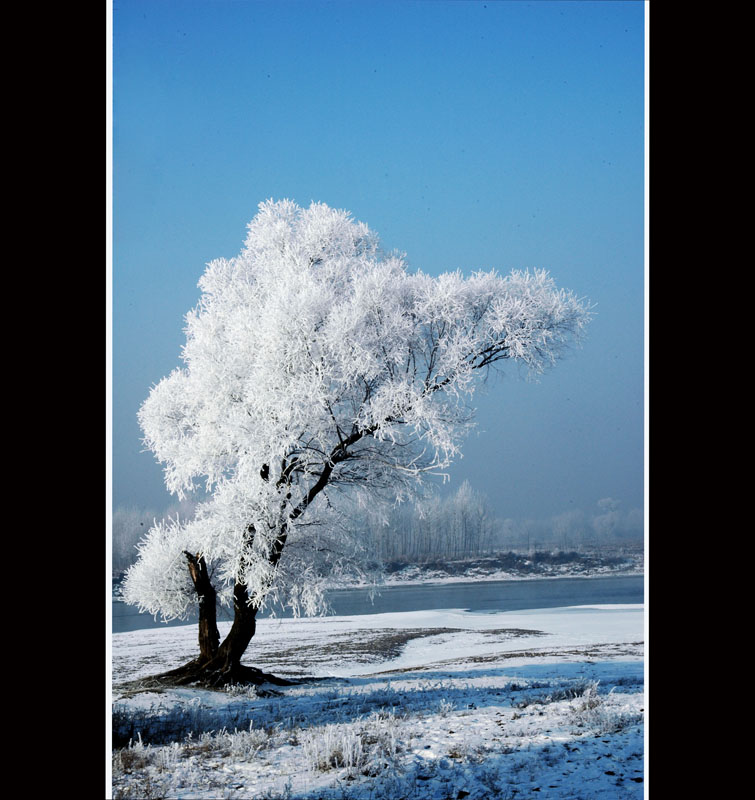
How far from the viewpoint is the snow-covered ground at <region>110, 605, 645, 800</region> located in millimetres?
3762

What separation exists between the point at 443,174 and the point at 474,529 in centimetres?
190

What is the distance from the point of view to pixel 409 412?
13.4ft

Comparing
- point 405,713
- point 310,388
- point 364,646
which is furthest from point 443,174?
point 405,713

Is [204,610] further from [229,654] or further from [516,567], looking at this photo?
[516,567]

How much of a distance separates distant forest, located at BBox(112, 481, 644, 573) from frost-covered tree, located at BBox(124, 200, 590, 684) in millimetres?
155

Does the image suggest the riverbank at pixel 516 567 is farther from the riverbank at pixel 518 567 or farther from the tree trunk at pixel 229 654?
the tree trunk at pixel 229 654

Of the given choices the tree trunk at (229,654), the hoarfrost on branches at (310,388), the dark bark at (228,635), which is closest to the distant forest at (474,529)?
the hoarfrost on branches at (310,388)

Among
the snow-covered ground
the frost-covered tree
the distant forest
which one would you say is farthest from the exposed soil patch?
the distant forest

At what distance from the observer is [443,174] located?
14.3 feet
